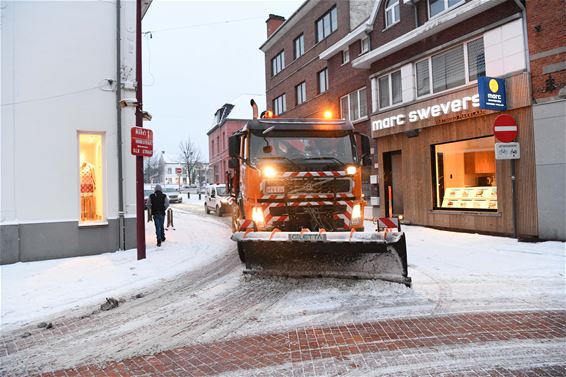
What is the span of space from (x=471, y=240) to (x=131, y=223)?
30.1 feet

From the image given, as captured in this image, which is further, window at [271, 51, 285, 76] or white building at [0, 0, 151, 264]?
window at [271, 51, 285, 76]

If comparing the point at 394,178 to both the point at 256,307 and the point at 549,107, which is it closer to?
the point at 549,107

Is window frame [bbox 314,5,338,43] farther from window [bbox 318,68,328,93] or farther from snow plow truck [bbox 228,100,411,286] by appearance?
snow plow truck [bbox 228,100,411,286]

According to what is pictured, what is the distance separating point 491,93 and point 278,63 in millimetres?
20031

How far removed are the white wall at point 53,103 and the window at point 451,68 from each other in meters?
9.76

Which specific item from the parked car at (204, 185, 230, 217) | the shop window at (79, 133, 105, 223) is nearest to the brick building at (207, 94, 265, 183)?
the parked car at (204, 185, 230, 217)

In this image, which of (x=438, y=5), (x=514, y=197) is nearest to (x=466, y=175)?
(x=514, y=197)

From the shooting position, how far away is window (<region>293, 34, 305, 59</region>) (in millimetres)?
24742

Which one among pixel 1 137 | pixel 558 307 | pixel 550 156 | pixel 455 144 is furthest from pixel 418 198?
pixel 1 137

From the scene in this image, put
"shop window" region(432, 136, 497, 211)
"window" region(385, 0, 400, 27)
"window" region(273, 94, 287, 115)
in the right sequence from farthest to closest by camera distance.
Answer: "window" region(273, 94, 287, 115) < "window" region(385, 0, 400, 27) < "shop window" region(432, 136, 497, 211)

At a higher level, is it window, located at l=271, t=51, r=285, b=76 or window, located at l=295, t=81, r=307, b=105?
window, located at l=271, t=51, r=285, b=76

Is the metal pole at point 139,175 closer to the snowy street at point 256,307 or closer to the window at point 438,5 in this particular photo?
the snowy street at point 256,307

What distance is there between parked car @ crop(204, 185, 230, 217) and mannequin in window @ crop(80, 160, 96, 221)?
10880 millimetres

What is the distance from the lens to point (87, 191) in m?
10.2
